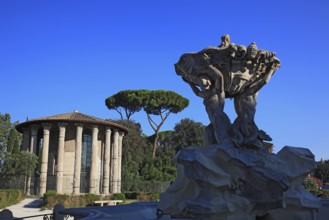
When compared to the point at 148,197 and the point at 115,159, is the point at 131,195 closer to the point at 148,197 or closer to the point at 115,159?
the point at 148,197

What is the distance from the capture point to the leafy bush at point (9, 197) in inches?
1004

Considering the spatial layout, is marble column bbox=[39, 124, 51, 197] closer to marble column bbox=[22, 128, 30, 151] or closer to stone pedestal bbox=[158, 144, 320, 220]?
marble column bbox=[22, 128, 30, 151]

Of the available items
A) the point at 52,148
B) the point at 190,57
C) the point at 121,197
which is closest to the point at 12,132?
the point at 52,148

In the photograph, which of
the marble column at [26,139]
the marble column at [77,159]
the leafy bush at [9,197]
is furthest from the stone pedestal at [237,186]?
the marble column at [26,139]

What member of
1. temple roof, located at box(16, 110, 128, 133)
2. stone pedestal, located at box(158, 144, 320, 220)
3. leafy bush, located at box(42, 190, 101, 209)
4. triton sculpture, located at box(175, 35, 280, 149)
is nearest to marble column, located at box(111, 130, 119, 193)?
temple roof, located at box(16, 110, 128, 133)

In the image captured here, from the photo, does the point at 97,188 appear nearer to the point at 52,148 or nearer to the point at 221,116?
the point at 52,148

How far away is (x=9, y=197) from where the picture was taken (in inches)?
1053

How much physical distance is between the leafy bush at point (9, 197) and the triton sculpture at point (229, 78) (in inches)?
825

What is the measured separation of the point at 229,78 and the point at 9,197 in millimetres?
22741

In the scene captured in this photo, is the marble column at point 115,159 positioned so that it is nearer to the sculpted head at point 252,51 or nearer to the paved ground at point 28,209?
the paved ground at point 28,209

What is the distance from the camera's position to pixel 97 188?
3634 cm

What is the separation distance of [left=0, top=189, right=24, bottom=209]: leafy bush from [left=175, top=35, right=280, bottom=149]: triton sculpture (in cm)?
2094

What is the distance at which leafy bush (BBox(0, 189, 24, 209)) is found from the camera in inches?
1004

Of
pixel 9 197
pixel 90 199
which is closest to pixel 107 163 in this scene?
pixel 90 199
